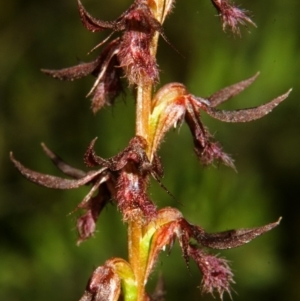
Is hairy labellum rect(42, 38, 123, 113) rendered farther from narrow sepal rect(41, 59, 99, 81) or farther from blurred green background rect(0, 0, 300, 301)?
blurred green background rect(0, 0, 300, 301)

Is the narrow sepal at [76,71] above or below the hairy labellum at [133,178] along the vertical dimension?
above

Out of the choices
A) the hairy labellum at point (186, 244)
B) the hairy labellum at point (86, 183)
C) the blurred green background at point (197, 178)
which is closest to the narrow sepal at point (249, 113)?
the hairy labellum at point (186, 244)

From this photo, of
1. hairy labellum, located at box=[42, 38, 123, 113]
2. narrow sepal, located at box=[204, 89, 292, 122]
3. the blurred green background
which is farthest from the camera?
the blurred green background

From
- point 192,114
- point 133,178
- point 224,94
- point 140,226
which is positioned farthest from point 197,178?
point 133,178

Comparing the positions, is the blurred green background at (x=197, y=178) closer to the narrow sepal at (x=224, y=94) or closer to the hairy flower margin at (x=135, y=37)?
the narrow sepal at (x=224, y=94)

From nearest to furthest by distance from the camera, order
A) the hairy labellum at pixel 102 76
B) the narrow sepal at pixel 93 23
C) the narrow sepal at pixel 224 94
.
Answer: the narrow sepal at pixel 93 23 → the hairy labellum at pixel 102 76 → the narrow sepal at pixel 224 94

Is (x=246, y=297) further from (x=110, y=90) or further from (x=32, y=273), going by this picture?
(x=110, y=90)

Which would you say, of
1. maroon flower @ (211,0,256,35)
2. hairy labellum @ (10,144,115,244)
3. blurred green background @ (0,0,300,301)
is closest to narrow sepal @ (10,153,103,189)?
hairy labellum @ (10,144,115,244)

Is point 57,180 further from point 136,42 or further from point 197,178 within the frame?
point 197,178

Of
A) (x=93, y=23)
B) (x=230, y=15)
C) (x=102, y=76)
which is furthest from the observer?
(x=102, y=76)
